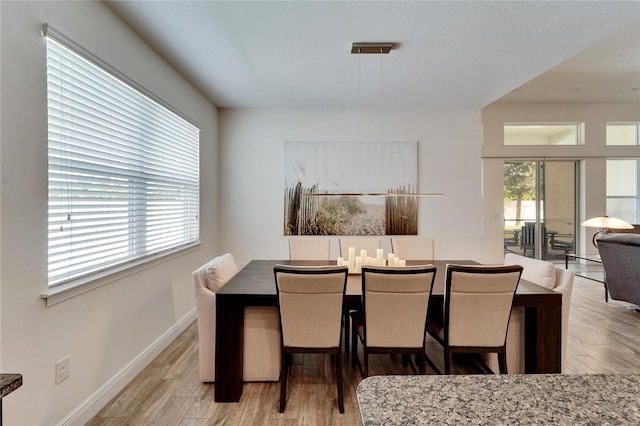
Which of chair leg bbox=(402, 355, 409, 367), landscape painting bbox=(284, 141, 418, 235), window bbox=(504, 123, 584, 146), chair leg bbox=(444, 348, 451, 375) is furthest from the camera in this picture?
window bbox=(504, 123, 584, 146)

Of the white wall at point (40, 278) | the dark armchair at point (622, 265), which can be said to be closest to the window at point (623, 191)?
the dark armchair at point (622, 265)

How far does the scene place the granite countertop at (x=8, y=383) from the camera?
73 centimetres

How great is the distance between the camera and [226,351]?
84.8 inches

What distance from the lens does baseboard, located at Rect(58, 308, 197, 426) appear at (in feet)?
6.21

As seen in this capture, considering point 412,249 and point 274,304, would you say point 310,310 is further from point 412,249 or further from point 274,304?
point 412,249

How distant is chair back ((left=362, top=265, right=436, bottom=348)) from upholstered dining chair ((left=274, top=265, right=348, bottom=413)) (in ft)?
0.60

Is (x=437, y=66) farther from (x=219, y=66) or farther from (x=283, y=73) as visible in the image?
(x=219, y=66)

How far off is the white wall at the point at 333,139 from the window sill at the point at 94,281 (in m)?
1.86

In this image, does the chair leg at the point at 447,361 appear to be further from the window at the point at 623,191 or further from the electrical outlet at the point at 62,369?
the window at the point at 623,191

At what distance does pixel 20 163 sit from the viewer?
1.55 metres

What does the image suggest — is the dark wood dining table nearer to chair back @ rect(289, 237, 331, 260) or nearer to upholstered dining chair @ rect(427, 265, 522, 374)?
upholstered dining chair @ rect(427, 265, 522, 374)

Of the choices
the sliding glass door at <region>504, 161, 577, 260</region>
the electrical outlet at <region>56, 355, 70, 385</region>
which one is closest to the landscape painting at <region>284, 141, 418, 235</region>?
the sliding glass door at <region>504, 161, 577, 260</region>

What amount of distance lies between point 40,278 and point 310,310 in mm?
1463

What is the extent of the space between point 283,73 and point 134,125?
1570 millimetres
